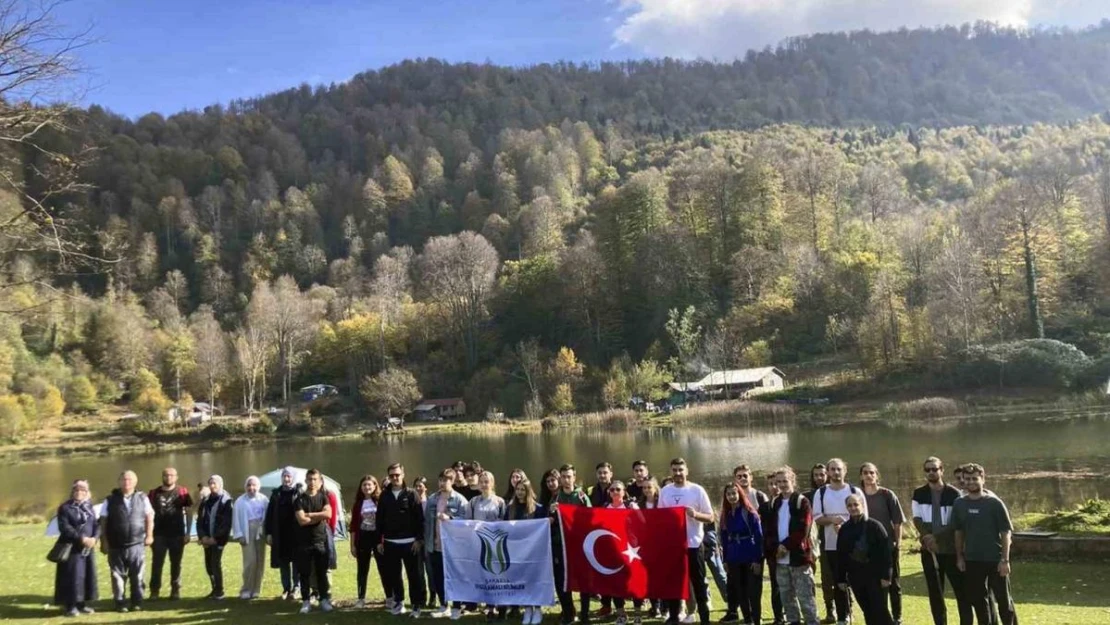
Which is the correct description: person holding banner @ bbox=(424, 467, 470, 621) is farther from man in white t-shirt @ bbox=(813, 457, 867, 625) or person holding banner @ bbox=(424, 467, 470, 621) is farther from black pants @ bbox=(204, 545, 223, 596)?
man in white t-shirt @ bbox=(813, 457, 867, 625)

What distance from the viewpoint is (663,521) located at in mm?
8836

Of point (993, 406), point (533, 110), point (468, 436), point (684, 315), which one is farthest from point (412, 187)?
point (993, 406)

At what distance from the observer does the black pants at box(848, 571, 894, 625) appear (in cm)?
753

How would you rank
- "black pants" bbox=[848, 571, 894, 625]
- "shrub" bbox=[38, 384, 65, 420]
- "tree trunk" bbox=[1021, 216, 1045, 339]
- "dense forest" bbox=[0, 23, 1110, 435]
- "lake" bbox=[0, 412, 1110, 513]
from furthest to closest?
"shrub" bbox=[38, 384, 65, 420] → "dense forest" bbox=[0, 23, 1110, 435] → "tree trunk" bbox=[1021, 216, 1045, 339] → "lake" bbox=[0, 412, 1110, 513] → "black pants" bbox=[848, 571, 894, 625]

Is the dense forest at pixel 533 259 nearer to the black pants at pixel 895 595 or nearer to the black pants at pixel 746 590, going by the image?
the black pants at pixel 746 590

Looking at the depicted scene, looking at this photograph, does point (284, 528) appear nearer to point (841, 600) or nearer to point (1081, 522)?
point (841, 600)

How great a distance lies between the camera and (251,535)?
11109 millimetres

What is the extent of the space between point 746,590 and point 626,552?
1.46m

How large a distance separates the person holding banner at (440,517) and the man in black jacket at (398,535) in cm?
18

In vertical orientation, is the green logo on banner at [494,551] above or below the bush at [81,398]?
below

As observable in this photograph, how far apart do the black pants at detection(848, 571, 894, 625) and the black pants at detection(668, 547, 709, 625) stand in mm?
1818

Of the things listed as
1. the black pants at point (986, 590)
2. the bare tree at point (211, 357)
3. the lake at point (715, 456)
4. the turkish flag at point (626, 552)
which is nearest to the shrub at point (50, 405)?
the bare tree at point (211, 357)

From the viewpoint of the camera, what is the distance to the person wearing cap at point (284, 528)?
10.3 metres

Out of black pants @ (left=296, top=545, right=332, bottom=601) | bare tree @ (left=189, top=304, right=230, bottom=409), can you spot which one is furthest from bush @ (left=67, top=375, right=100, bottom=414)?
black pants @ (left=296, top=545, right=332, bottom=601)
